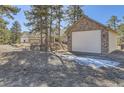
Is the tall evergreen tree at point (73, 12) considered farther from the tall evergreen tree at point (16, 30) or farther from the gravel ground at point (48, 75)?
the gravel ground at point (48, 75)

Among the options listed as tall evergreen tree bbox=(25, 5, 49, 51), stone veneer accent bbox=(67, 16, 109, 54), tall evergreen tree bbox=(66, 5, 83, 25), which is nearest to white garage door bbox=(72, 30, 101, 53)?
stone veneer accent bbox=(67, 16, 109, 54)

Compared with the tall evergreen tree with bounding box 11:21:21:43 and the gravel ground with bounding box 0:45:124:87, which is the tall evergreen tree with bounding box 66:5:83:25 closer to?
the tall evergreen tree with bounding box 11:21:21:43

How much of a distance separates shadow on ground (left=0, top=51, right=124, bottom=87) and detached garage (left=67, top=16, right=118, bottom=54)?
6165mm

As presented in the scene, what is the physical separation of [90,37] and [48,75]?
8.55m

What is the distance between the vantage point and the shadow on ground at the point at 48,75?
4.86 meters

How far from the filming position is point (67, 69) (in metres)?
6.56

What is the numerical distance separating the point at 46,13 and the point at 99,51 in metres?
8.32

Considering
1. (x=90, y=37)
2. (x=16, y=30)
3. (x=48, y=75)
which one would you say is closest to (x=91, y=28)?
(x=90, y=37)

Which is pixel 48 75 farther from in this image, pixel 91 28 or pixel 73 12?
pixel 73 12

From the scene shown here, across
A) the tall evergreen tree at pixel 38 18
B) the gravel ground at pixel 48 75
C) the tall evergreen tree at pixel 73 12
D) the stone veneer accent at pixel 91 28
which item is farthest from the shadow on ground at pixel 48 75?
the tall evergreen tree at pixel 73 12

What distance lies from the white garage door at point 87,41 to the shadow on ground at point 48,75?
6.18 meters

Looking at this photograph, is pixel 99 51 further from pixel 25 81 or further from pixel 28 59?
pixel 25 81

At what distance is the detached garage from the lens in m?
12.9
